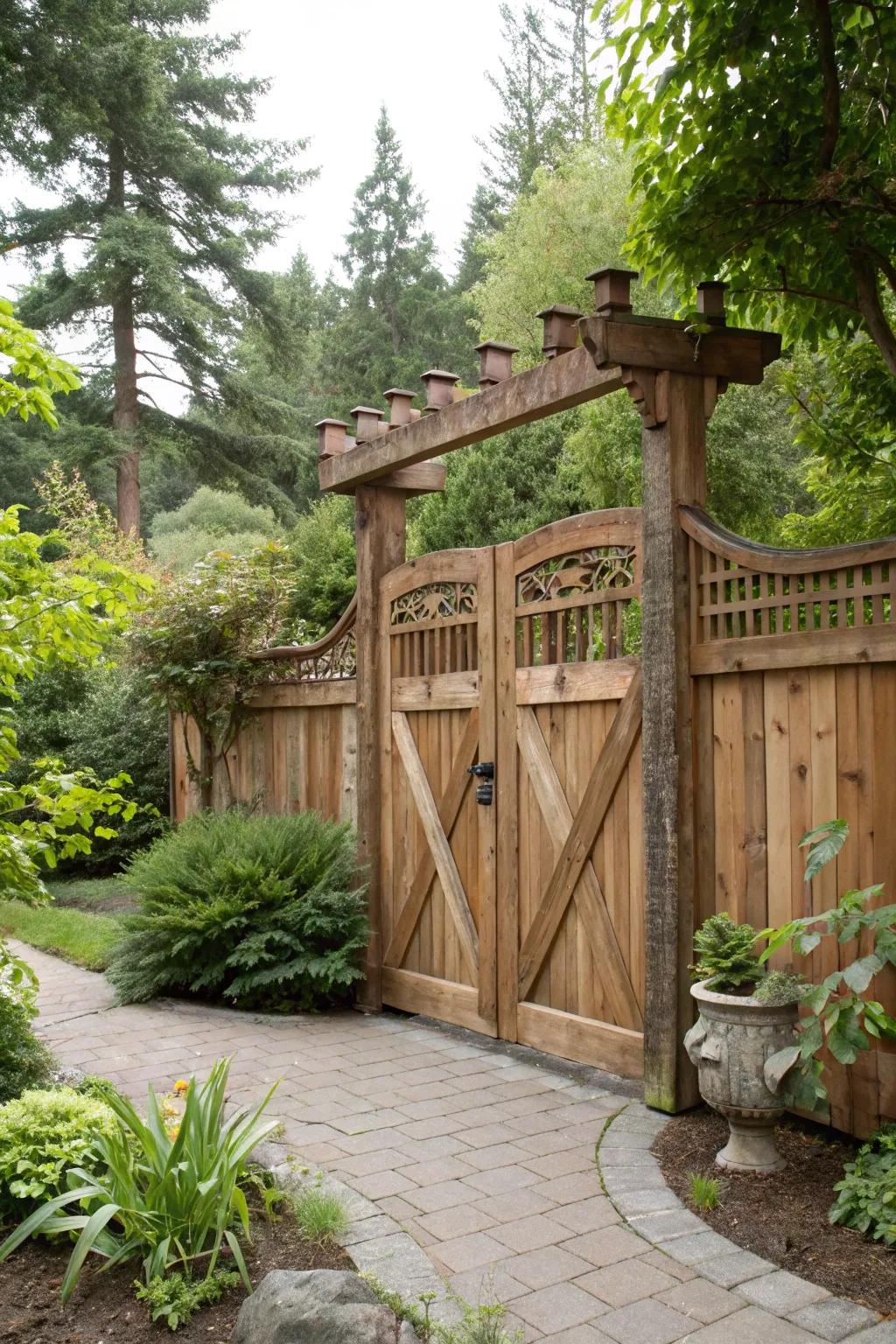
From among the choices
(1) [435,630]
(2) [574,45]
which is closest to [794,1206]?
(1) [435,630]

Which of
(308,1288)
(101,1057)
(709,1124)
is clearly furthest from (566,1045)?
(308,1288)

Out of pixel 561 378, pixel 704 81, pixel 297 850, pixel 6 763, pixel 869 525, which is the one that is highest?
pixel 704 81

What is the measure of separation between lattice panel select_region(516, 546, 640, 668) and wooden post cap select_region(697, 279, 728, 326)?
3.12 ft

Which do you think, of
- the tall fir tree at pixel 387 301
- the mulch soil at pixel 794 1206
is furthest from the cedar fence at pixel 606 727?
the tall fir tree at pixel 387 301

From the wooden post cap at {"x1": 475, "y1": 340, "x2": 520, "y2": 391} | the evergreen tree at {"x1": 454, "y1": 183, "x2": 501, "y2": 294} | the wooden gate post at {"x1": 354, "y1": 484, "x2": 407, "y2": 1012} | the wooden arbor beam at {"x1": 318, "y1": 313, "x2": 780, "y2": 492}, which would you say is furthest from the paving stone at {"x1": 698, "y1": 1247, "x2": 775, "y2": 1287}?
the evergreen tree at {"x1": 454, "y1": 183, "x2": 501, "y2": 294}

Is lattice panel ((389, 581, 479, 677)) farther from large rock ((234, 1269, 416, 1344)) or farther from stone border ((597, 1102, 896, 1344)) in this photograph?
large rock ((234, 1269, 416, 1344))

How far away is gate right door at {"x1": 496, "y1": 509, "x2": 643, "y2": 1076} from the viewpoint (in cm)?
464

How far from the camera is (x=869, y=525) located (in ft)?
18.3

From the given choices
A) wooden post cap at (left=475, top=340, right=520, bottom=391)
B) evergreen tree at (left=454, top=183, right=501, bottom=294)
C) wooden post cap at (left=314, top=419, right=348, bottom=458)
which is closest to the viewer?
wooden post cap at (left=475, top=340, right=520, bottom=391)

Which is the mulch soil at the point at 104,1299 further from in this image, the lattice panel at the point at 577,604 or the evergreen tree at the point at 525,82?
the evergreen tree at the point at 525,82

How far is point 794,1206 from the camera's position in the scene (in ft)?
10.8

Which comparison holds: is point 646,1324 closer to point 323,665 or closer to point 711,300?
point 711,300

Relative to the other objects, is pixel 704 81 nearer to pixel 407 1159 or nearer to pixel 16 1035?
pixel 407 1159

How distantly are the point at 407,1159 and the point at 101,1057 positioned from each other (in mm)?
1892
